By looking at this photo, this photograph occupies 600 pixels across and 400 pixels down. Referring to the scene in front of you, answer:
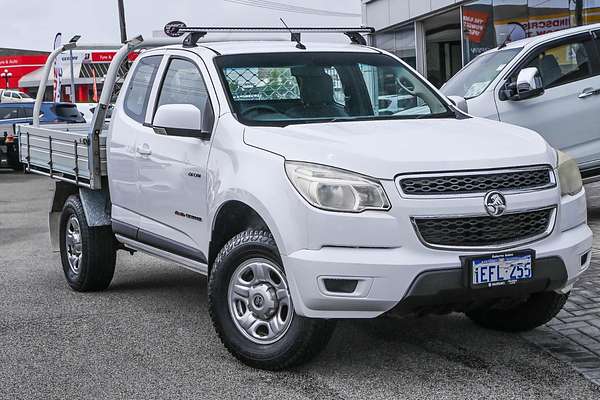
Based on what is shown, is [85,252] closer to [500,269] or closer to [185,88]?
[185,88]

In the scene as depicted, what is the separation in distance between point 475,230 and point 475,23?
1841cm

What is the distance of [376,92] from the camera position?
6.45m

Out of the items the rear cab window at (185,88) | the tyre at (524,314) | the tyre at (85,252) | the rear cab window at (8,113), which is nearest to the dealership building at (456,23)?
the rear cab window at (8,113)

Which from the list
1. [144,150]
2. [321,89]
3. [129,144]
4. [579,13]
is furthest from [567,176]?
[579,13]

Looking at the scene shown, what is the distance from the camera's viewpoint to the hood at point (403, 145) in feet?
15.8

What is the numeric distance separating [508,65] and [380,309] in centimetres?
609

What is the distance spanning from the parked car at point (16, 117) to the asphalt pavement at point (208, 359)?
1831 cm

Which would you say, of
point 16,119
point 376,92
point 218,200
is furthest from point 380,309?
point 16,119

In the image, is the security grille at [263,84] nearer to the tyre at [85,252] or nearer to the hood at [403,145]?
the hood at [403,145]

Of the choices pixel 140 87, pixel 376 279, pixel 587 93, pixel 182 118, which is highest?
pixel 140 87

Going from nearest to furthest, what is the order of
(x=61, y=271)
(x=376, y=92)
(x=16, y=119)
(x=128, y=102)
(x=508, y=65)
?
(x=376, y=92), (x=128, y=102), (x=61, y=271), (x=508, y=65), (x=16, y=119)

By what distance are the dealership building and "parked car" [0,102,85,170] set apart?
9.06 metres

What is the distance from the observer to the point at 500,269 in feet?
15.8

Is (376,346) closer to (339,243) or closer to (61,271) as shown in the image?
(339,243)
